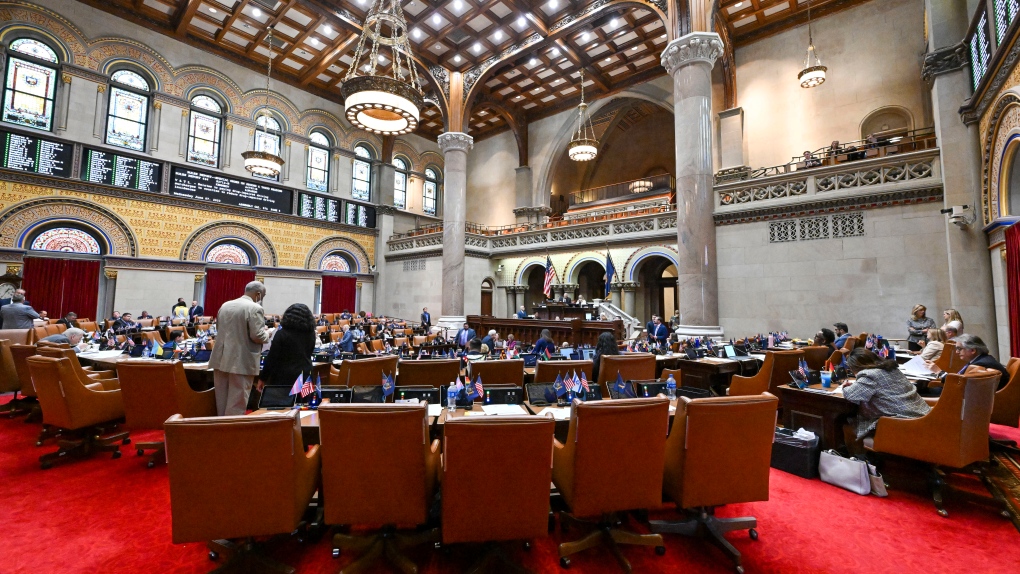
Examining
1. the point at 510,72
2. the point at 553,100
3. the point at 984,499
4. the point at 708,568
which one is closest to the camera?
the point at 708,568

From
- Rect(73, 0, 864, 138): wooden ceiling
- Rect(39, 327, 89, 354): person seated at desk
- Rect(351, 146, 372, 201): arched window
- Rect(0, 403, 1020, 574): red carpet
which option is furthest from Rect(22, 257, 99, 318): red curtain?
Rect(0, 403, 1020, 574): red carpet

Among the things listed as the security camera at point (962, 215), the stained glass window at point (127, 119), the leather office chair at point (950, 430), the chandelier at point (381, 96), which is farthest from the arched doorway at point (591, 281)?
the stained glass window at point (127, 119)

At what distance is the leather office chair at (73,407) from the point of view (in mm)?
A: 3939

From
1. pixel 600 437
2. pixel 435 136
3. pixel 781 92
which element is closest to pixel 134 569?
pixel 600 437

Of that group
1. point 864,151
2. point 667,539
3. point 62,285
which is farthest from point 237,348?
point 62,285

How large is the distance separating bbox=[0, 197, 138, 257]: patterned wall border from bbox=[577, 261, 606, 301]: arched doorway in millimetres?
16084

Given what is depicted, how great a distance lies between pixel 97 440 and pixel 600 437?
4.97 meters

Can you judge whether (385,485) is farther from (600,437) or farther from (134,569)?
(134,569)

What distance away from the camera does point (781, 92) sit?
45.1 feet

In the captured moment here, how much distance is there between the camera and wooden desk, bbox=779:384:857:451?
388 cm

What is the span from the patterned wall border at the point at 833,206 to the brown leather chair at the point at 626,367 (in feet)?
21.6

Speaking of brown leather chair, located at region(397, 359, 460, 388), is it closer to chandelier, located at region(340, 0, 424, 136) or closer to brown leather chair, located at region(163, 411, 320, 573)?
brown leather chair, located at region(163, 411, 320, 573)

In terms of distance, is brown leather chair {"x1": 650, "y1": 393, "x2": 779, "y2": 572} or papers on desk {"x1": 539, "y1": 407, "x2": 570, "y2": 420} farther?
papers on desk {"x1": 539, "y1": 407, "x2": 570, "y2": 420}

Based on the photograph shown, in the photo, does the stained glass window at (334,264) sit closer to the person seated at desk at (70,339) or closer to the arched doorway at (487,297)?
the arched doorway at (487,297)
